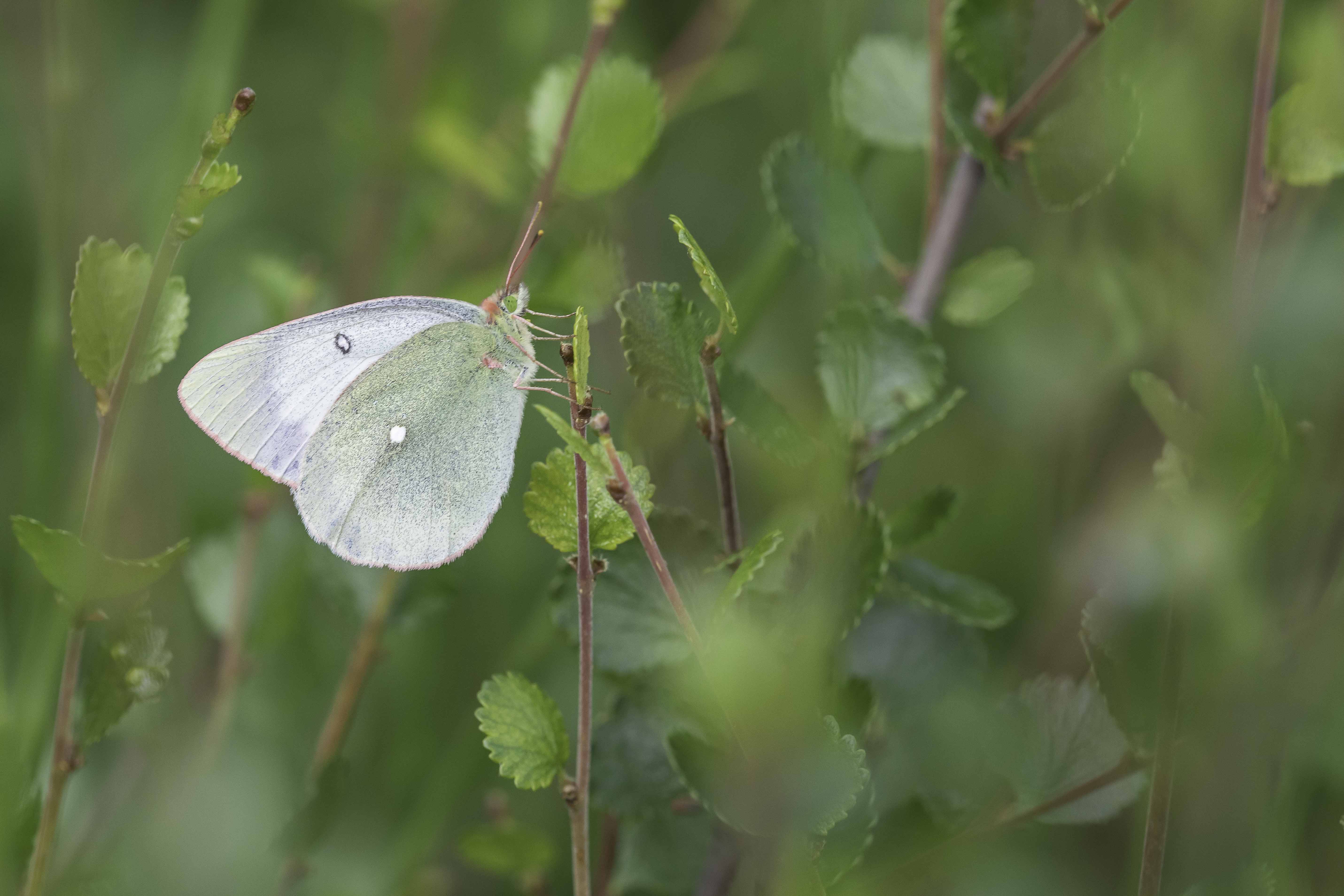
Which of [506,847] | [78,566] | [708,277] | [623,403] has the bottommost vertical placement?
[506,847]

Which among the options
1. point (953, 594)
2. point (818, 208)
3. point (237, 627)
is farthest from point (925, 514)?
point (237, 627)

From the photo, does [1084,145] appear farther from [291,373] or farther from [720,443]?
[291,373]

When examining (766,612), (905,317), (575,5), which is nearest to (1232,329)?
(905,317)

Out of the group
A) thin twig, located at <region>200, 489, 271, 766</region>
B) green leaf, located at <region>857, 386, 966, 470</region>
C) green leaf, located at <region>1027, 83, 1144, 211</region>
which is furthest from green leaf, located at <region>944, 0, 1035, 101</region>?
thin twig, located at <region>200, 489, 271, 766</region>

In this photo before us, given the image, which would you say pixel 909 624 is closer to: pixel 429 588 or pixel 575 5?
pixel 429 588

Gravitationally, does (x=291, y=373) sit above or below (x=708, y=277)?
below

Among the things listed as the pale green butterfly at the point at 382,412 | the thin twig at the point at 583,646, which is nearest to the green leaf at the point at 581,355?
the thin twig at the point at 583,646
